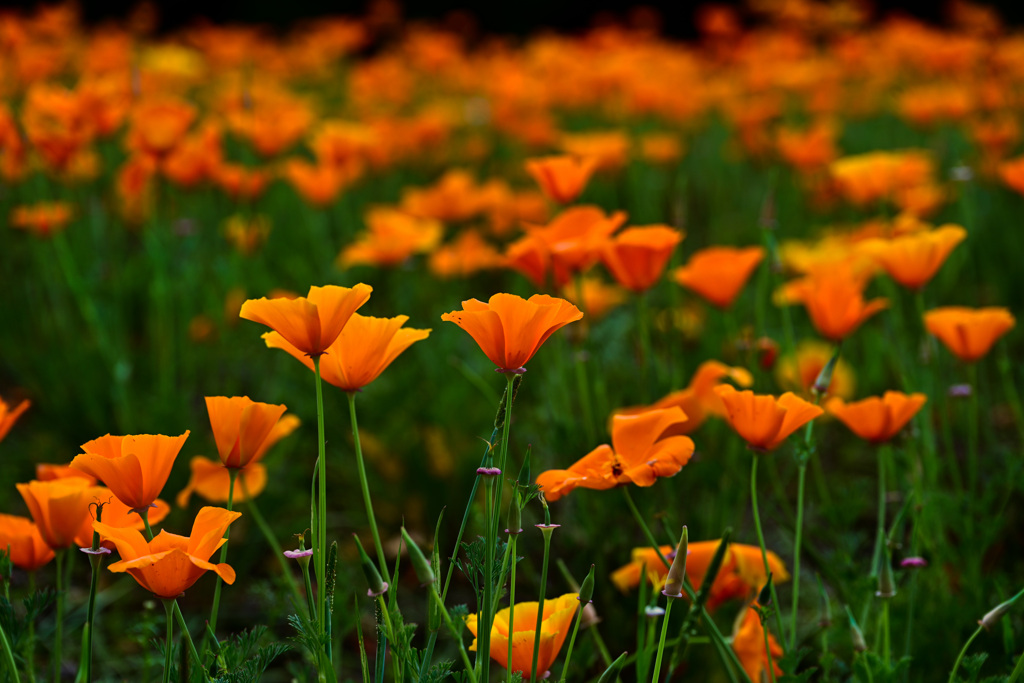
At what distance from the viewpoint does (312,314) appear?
0.78 metres

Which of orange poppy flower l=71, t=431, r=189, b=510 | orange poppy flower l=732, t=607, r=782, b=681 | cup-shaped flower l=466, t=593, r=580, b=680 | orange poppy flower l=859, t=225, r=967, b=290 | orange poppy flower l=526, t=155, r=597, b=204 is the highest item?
orange poppy flower l=526, t=155, r=597, b=204

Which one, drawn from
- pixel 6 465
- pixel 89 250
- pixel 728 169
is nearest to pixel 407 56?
pixel 728 169

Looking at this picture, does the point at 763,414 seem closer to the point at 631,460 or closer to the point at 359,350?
the point at 631,460

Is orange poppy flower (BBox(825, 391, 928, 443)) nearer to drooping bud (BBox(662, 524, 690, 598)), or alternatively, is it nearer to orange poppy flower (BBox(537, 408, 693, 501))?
orange poppy flower (BBox(537, 408, 693, 501))

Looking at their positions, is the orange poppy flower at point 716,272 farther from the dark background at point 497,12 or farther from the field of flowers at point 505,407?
the dark background at point 497,12

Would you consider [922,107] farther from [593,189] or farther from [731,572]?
[731,572]

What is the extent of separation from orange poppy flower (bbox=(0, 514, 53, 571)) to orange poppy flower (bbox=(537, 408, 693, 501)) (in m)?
0.50

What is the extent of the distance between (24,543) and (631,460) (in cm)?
61

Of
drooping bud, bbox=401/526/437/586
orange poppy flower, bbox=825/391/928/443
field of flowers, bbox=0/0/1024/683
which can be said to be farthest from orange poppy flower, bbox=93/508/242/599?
orange poppy flower, bbox=825/391/928/443

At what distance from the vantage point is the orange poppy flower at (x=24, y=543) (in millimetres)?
897

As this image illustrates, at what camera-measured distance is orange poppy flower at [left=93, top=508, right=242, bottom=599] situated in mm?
710

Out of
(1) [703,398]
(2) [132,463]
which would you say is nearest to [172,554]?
(2) [132,463]

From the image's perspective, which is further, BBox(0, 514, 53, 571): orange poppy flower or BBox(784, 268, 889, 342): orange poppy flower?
BBox(784, 268, 889, 342): orange poppy flower

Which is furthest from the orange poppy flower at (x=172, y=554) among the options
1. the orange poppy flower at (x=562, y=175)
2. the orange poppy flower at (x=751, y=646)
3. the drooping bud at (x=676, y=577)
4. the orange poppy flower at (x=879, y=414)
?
the orange poppy flower at (x=562, y=175)
